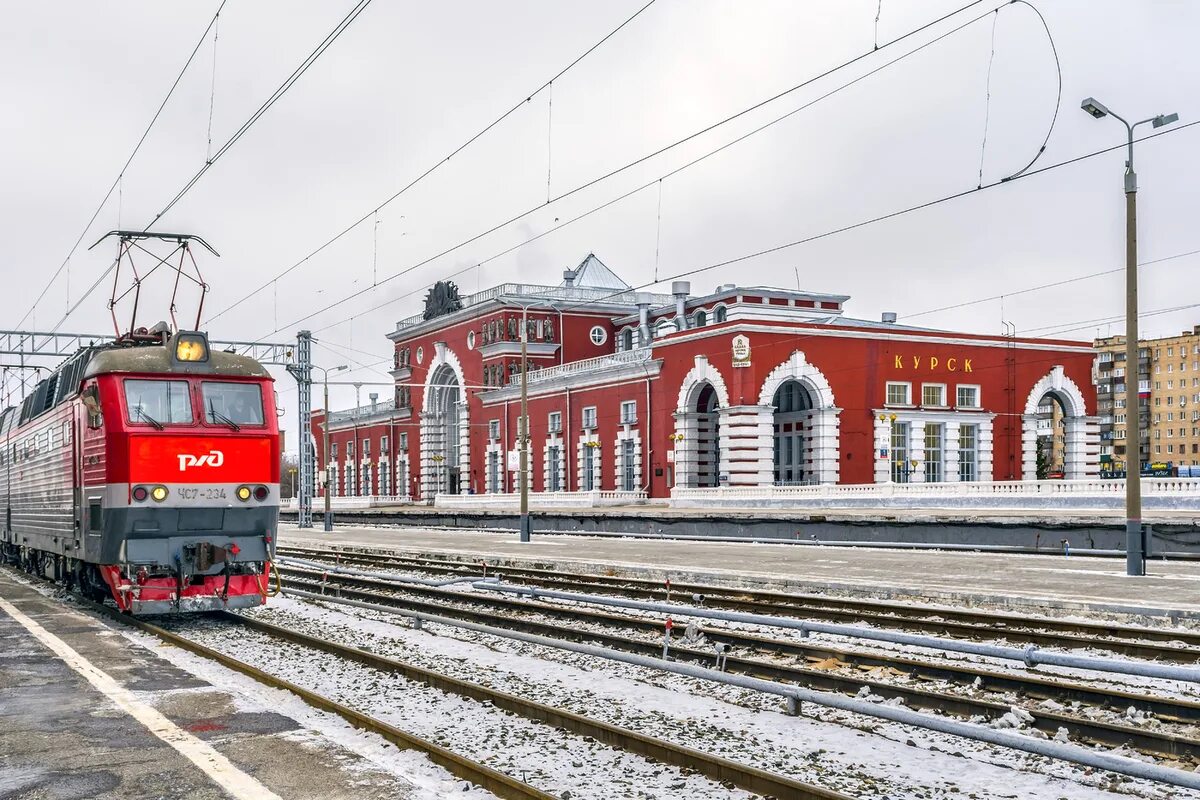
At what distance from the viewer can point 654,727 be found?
8.87 metres

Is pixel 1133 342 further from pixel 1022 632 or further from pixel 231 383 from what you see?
pixel 231 383

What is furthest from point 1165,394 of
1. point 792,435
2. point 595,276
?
point 792,435

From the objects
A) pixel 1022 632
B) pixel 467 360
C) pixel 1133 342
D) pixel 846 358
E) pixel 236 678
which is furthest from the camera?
pixel 467 360

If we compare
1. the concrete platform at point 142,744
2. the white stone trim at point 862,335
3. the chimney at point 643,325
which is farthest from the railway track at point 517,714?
the chimney at point 643,325

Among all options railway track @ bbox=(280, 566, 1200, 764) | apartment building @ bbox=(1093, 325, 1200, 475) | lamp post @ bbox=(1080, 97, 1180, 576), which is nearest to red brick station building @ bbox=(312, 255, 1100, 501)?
lamp post @ bbox=(1080, 97, 1180, 576)

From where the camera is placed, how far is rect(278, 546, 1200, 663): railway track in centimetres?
1217

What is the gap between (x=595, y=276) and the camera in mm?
77688

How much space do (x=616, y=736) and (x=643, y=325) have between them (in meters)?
57.3

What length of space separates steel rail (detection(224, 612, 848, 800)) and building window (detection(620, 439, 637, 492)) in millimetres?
44322

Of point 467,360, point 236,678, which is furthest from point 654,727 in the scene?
point 467,360

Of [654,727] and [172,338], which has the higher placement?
[172,338]

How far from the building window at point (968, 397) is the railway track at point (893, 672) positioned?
3876cm

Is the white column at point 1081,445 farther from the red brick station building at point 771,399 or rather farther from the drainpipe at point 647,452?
the drainpipe at point 647,452

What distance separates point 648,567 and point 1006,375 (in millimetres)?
35142
